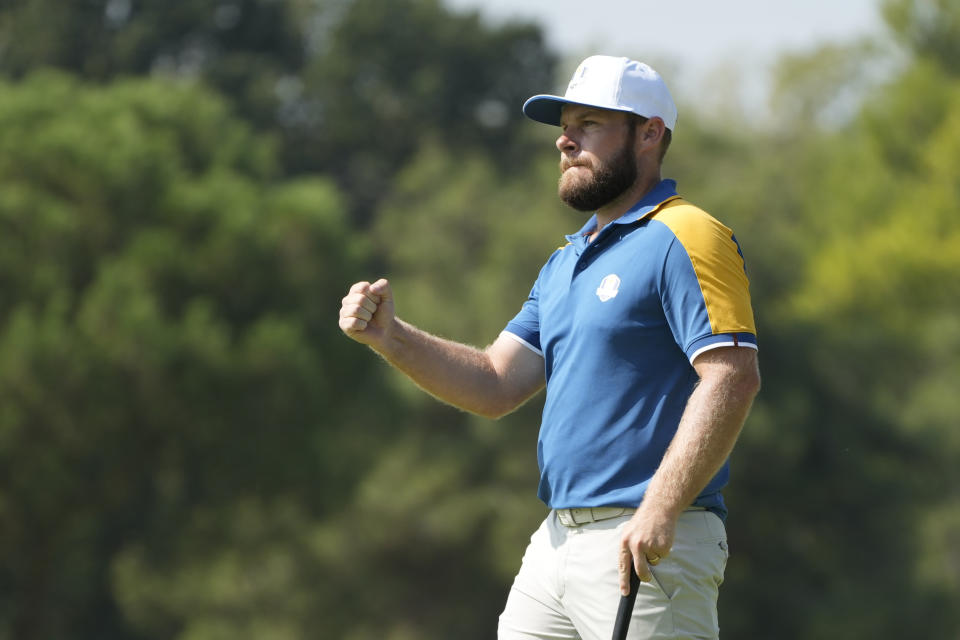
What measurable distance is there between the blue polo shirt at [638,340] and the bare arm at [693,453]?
6cm

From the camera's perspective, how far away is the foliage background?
63.6ft

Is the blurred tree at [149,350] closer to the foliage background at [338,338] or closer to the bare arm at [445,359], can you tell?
the foliage background at [338,338]

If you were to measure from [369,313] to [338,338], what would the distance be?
18527mm

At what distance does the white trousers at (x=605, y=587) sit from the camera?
345 centimetres

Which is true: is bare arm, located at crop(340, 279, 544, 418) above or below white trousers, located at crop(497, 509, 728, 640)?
above

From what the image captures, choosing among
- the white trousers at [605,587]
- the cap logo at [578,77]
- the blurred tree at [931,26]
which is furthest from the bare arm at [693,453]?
the blurred tree at [931,26]

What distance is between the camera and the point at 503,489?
2459 centimetres

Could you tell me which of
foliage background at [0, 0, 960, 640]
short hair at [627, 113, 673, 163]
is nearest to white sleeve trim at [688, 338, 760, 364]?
short hair at [627, 113, 673, 163]

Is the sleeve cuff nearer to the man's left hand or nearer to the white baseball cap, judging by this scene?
the man's left hand

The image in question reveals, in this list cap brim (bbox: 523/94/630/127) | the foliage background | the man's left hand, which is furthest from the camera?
the foliage background

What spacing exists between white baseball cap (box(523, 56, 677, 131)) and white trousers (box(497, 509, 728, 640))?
1011mm

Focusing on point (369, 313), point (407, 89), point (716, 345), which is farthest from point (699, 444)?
point (407, 89)

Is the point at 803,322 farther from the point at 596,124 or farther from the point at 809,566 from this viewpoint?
the point at 596,124

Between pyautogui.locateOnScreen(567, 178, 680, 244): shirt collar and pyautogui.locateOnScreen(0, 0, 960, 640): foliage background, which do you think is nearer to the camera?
pyautogui.locateOnScreen(567, 178, 680, 244): shirt collar
